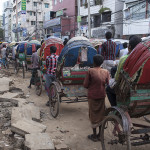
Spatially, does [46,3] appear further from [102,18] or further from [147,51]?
[147,51]

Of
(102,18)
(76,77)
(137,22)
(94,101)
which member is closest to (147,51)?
(94,101)

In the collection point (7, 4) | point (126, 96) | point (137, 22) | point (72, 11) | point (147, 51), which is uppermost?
point (7, 4)

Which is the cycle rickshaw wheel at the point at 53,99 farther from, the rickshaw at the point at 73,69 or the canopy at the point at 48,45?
the canopy at the point at 48,45

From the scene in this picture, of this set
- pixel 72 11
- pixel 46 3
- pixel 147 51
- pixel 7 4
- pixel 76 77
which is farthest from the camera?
pixel 7 4

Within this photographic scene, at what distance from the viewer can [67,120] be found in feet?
18.1

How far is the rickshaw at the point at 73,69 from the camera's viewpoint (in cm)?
541

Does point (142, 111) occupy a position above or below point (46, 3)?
below

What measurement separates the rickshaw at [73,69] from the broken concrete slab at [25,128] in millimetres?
925

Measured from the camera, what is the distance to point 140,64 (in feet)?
9.05

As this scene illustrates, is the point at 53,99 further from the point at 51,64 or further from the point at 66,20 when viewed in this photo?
the point at 66,20

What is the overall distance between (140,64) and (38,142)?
2202 millimetres

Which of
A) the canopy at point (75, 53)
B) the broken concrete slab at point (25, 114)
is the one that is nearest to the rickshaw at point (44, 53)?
the broken concrete slab at point (25, 114)

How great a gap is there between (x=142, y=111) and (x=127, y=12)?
2020 centimetres

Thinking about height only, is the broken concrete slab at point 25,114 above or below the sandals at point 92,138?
above
